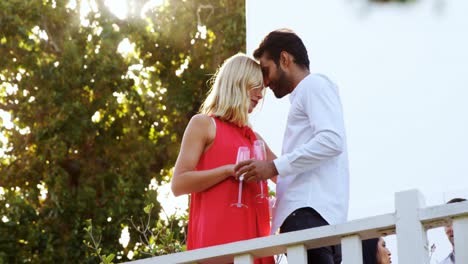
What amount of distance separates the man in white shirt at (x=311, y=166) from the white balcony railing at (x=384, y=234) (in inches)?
16.1

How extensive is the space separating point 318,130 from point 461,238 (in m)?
1.00

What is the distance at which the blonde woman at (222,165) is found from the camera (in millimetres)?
4047

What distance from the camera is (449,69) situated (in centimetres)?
655

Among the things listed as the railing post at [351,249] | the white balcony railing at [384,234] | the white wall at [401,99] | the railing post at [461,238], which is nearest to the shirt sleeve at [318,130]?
the white balcony railing at [384,234]

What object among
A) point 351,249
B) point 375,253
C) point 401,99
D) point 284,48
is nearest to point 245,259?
point 351,249

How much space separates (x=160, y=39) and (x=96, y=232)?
331cm

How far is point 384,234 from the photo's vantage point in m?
3.32

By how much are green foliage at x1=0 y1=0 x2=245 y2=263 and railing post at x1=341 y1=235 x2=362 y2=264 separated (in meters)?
11.0

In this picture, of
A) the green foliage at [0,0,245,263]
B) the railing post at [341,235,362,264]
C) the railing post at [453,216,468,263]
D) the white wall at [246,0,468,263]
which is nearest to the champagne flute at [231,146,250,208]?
the railing post at [341,235,362,264]

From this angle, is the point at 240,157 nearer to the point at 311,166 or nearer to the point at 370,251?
the point at 311,166

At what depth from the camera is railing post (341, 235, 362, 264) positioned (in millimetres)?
3277

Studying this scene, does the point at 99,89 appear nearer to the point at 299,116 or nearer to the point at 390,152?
the point at 390,152

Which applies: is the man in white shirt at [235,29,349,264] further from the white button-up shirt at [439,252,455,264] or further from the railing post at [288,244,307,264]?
the white button-up shirt at [439,252,455,264]

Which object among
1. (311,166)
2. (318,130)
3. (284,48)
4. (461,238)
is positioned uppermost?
(284,48)
